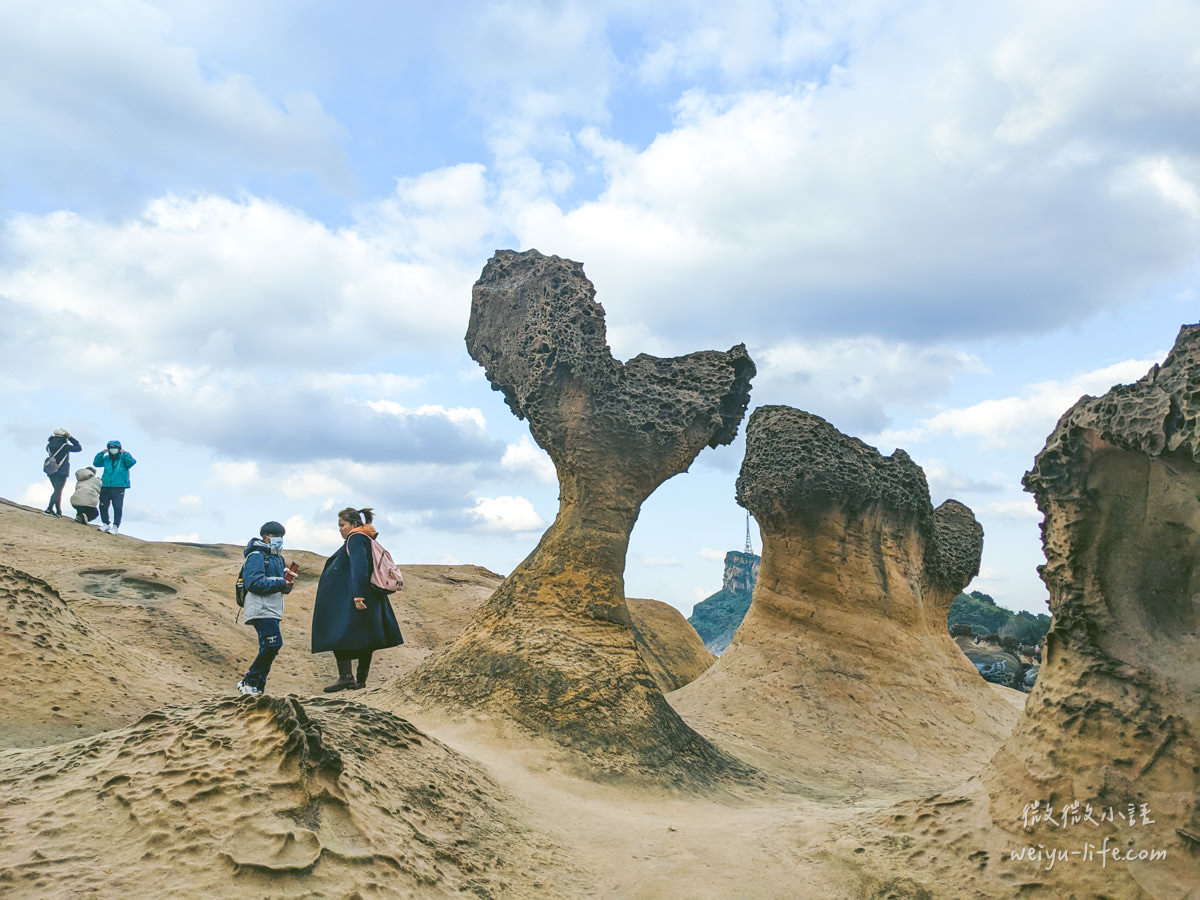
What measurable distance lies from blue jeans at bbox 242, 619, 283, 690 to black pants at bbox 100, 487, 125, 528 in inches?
258

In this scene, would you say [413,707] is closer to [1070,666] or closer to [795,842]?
[795,842]

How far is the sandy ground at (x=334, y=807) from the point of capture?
2.59 m

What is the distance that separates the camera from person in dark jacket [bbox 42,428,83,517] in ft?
35.6

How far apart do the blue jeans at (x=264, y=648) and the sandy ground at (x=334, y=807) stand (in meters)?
0.54

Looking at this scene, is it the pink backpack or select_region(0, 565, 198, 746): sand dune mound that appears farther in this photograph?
the pink backpack

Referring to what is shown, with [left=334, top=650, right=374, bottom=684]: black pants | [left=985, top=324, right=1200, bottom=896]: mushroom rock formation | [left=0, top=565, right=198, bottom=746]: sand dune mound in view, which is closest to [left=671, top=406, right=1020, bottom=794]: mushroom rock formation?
[left=334, top=650, right=374, bottom=684]: black pants

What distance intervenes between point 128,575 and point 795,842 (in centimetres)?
722

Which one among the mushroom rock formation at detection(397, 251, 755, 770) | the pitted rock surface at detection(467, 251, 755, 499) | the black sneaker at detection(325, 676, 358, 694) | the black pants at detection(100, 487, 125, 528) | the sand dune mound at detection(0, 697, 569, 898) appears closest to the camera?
the sand dune mound at detection(0, 697, 569, 898)

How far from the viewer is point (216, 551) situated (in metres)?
12.4

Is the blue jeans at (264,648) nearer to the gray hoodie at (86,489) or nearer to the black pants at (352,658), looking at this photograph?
the black pants at (352,658)

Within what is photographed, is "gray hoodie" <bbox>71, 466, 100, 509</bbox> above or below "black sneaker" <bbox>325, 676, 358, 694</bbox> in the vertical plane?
above

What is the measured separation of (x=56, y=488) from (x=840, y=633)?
9.38 meters

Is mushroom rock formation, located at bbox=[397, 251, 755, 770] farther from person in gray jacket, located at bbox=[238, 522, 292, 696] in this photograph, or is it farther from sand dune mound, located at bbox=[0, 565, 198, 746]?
sand dune mound, located at bbox=[0, 565, 198, 746]

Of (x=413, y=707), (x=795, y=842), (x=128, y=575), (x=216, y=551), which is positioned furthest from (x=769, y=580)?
(x=216, y=551)
